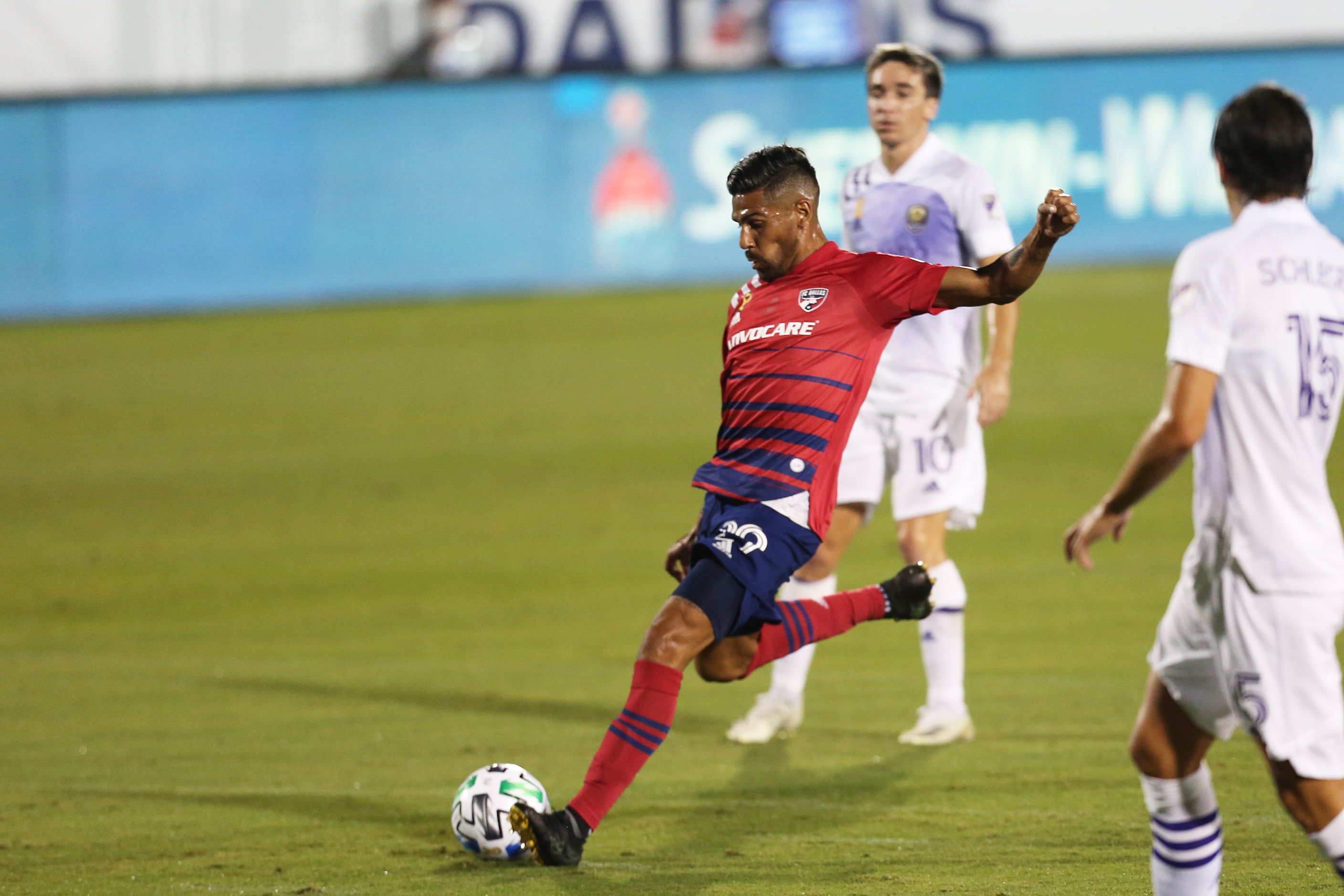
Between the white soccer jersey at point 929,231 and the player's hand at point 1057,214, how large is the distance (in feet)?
6.82

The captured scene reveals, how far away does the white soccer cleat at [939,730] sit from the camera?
260 inches

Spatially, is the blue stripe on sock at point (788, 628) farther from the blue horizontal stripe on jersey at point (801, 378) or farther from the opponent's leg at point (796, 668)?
the opponent's leg at point (796, 668)

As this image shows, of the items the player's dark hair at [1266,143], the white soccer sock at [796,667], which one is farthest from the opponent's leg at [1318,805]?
the white soccer sock at [796,667]

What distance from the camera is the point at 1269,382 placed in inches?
145

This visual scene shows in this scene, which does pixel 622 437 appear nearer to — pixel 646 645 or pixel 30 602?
pixel 30 602

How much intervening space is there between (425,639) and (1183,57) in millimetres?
15763

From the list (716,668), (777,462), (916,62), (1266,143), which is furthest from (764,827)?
(916,62)

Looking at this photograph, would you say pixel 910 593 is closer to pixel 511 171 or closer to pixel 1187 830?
pixel 1187 830

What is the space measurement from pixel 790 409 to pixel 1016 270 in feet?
2.48

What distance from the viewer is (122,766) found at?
21.1ft

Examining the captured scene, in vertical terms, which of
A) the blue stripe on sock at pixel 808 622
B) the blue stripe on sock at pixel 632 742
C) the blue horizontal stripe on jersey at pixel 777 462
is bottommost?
the blue stripe on sock at pixel 632 742

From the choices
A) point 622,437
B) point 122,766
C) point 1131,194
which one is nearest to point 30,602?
point 122,766

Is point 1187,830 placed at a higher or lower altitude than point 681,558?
lower

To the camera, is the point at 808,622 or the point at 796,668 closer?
the point at 808,622
